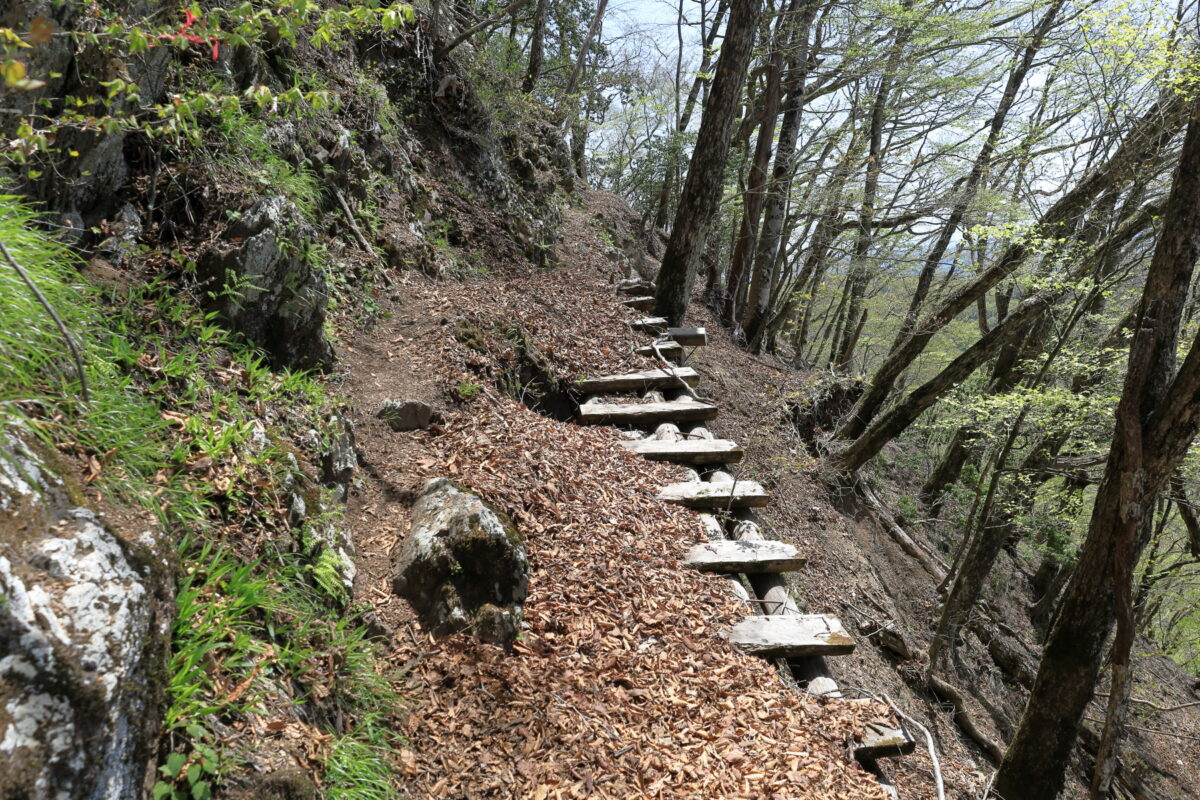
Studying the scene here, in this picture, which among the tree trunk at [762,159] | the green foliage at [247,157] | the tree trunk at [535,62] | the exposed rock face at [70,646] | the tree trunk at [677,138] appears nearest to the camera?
the exposed rock face at [70,646]

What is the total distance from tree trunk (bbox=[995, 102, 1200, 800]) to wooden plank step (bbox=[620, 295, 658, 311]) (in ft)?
16.5

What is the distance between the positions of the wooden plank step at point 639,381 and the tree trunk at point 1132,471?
11.8ft

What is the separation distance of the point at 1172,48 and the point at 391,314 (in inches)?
318

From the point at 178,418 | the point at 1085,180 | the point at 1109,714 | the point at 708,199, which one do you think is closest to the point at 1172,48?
the point at 1085,180

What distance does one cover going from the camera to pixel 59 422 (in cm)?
192

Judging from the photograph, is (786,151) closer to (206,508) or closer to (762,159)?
(762,159)

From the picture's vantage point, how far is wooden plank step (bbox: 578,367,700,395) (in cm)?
618

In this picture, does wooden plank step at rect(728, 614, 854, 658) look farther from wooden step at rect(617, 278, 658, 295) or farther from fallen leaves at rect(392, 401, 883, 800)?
wooden step at rect(617, 278, 658, 295)

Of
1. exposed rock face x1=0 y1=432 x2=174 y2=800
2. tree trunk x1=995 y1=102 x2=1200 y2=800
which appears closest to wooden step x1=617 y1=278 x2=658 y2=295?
tree trunk x1=995 y1=102 x2=1200 y2=800

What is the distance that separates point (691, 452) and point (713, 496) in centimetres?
65

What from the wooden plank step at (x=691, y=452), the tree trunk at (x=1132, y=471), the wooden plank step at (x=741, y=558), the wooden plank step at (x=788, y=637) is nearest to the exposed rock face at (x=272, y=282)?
the wooden plank step at (x=691, y=452)

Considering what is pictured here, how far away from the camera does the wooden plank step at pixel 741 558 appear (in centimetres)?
412

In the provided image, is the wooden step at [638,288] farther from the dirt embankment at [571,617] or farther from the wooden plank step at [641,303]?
the dirt embankment at [571,617]

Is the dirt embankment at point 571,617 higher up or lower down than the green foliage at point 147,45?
lower down
